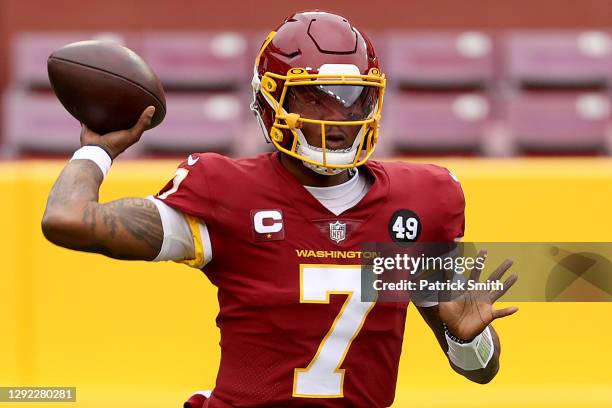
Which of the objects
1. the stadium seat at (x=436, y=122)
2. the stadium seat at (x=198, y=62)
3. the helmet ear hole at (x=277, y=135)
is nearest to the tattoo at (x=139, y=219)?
the helmet ear hole at (x=277, y=135)

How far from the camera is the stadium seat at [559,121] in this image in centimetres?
670

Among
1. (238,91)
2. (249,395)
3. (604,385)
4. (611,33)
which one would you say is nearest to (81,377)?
(249,395)

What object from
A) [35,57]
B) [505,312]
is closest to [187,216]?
[505,312]

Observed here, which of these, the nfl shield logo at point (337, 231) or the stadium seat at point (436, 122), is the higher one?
the stadium seat at point (436, 122)

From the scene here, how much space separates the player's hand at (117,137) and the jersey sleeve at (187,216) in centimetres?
14

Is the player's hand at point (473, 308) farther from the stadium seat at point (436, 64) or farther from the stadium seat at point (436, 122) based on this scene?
the stadium seat at point (436, 64)

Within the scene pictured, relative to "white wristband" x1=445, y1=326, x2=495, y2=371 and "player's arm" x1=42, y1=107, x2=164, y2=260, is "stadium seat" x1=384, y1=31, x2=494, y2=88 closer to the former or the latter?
"white wristband" x1=445, y1=326, x2=495, y2=371

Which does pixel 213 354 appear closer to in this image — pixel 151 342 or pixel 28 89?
pixel 151 342

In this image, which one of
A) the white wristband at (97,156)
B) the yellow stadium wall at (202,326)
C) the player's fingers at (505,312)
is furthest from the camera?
the yellow stadium wall at (202,326)

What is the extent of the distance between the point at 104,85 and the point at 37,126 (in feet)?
13.9

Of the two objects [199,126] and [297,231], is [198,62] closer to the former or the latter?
[199,126]

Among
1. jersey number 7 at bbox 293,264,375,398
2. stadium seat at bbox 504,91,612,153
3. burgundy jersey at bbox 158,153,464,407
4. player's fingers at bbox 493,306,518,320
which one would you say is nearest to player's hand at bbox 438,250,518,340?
player's fingers at bbox 493,306,518,320

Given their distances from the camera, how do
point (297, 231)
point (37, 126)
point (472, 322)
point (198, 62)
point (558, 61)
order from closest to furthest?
point (297, 231), point (472, 322), point (37, 126), point (558, 61), point (198, 62)

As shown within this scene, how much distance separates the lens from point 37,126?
686 cm
